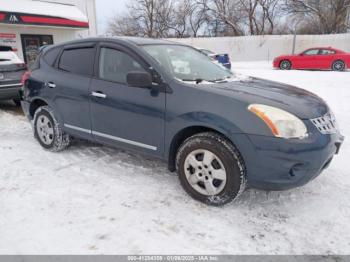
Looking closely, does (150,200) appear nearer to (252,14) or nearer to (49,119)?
(49,119)

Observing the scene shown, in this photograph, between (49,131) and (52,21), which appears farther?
(52,21)

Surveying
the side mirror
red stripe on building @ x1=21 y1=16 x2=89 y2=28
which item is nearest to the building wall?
red stripe on building @ x1=21 y1=16 x2=89 y2=28

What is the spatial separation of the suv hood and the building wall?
25455 millimetres

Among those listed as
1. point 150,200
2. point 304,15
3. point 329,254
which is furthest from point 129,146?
point 304,15

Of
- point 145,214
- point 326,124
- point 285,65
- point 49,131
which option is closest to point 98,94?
point 49,131

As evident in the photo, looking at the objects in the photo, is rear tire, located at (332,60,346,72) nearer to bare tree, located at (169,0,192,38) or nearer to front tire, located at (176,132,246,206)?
front tire, located at (176,132,246,206)

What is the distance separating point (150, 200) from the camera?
3289 mm

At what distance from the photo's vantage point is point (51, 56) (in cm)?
464

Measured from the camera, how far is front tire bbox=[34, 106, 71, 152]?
4551mm

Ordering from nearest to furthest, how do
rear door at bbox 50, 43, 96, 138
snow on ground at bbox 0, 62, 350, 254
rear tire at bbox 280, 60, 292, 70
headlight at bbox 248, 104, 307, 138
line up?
snow on ground at bbox 0, 62, 350, 254
headlight at bbox 248, 104, 307, 138
rear door at bbox 50, 43, 96, 138
rear tire at bbox 280, 60, 292, 70

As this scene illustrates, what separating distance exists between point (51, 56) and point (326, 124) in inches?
151

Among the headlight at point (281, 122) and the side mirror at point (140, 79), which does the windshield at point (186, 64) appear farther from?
the headlight at point (281, 122)

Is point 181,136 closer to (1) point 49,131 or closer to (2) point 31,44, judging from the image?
(1) point 49,131

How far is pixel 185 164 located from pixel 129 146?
820 millimetres
